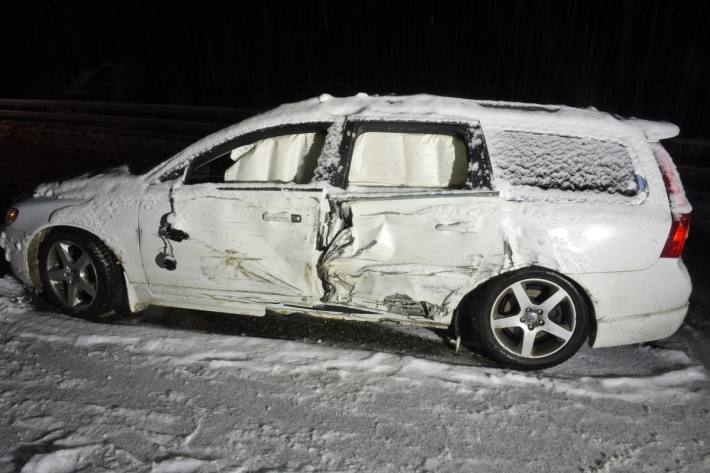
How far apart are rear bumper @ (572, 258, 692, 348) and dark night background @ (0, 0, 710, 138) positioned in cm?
1440

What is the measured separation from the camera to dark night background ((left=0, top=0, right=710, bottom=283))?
62.1 feet

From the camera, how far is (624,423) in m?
3.05

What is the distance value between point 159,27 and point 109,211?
30.5 meters

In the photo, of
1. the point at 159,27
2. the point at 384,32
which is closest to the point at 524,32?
A: the point at 384,32

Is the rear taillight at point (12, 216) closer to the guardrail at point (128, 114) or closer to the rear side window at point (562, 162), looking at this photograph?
the rear side window at point (562, 162)

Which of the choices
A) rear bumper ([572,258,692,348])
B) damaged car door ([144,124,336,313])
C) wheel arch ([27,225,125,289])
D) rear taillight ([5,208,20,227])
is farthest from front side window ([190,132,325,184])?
rear bumper ([572,258,692,348])

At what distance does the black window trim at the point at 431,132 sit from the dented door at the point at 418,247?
4.9 inches

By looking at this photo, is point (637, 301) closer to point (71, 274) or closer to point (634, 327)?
point (634, 327)

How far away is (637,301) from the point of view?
3406 millimetres

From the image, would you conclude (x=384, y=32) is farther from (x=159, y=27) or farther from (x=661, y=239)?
(x=661, y=239)

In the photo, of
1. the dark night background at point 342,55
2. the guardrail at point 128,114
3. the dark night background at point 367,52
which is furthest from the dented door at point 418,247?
the dark night background at point 367,52

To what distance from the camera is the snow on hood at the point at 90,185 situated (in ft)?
12.8

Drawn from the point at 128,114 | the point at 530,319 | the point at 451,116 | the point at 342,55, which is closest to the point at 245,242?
the point at 451,116

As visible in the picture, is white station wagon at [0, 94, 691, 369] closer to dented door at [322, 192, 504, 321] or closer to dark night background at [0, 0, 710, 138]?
dented door at [322, 192, 504, 321]
